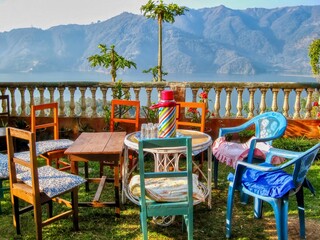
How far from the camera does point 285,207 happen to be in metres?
2.43

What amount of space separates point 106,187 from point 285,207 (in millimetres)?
2198

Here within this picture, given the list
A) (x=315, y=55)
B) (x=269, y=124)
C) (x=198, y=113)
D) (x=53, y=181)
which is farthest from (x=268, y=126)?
(x=315, y=55)

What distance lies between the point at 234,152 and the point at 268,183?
3.15ft

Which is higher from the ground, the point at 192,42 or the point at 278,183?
the point at 192,42

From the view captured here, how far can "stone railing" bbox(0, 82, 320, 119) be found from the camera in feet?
Result: 17.0

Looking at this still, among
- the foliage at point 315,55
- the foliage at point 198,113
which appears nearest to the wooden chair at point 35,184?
the foliage at point 198,113

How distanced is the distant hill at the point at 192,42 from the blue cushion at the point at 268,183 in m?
21.2

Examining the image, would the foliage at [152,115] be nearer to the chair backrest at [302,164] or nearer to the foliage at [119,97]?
the foliage at [119,97]

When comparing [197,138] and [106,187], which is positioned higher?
[197,138]

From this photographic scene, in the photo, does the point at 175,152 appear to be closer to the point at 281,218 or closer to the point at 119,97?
the point at 281,218


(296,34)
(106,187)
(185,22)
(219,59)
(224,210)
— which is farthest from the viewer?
(185,22)

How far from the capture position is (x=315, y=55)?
27.0 ft

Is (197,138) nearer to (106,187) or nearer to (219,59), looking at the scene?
(106,187)

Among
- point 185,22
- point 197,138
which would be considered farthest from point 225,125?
point 185,22
